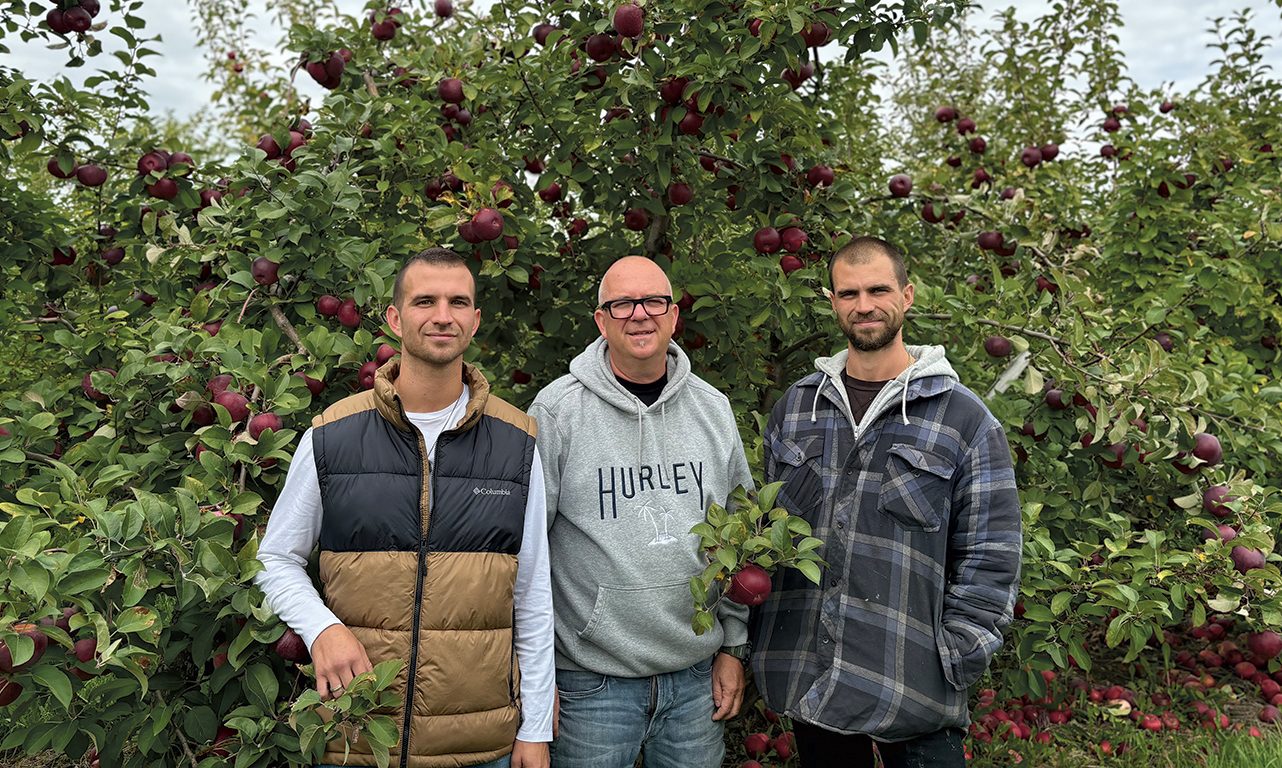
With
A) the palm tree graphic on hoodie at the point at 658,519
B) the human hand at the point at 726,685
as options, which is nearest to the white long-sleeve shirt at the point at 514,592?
the palm tree graphic on hoodie at the point at 658,519

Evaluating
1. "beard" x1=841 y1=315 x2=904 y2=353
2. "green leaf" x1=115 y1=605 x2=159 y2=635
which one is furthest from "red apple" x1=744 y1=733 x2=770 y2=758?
"green leaf" x1=115 y1=605 x2=159 y2=635

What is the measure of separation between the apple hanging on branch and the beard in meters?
0.42

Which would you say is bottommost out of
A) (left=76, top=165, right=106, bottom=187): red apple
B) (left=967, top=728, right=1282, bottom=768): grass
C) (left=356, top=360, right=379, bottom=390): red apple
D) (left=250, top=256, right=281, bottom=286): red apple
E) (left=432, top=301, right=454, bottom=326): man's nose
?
(left=967, top=728, right=1282, bottom=768): grass

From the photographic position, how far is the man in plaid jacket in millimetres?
2320

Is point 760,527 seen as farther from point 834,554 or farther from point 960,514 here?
point 960,514

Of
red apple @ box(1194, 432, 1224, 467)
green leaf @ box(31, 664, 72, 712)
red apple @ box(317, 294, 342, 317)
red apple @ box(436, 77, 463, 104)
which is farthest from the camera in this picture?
red apple @ box(436, 77, 463, 104)

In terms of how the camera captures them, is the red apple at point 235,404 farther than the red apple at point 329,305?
No

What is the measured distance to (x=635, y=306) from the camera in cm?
242

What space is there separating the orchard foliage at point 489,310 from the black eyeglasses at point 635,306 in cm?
73

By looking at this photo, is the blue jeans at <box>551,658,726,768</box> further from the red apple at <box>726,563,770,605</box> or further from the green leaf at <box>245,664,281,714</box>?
the green leaf at <box>245,664,281,714</box>

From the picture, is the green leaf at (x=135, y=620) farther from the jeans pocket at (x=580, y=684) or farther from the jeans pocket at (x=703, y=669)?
the jeans pocket at (x=703, y=669)

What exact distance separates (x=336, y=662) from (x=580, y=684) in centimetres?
64

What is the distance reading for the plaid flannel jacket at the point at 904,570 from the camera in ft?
7.59

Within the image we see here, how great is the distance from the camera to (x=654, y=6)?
3.37m
